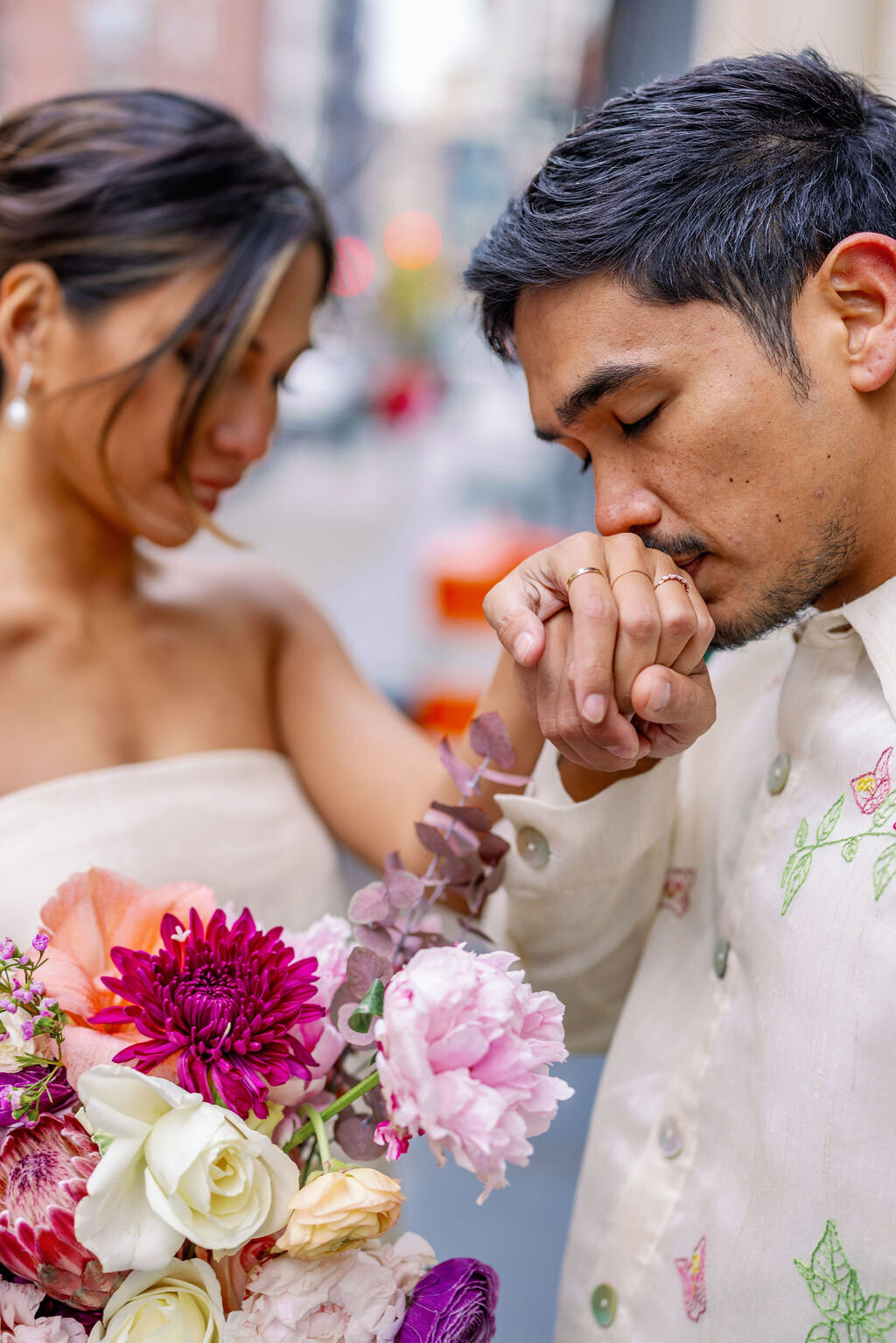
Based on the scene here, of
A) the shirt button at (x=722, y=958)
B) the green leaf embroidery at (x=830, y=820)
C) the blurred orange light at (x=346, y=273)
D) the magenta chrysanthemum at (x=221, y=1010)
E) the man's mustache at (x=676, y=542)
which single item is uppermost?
the blurred orange light at (x=346, y=273)

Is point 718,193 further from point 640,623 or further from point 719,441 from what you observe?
point 640,623

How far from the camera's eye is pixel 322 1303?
0.78 meters

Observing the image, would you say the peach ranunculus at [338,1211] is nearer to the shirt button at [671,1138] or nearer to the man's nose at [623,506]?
the shirt button at [671,1138]

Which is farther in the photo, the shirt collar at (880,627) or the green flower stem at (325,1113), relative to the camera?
the shirt collar at (880,627)

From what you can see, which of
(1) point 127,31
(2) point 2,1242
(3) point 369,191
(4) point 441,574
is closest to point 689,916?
(2) point 2,1242

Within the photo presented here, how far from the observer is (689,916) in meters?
1.25

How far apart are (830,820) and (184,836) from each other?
0.88 metres

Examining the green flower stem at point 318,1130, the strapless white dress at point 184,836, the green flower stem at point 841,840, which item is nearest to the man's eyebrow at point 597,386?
the green flower stem at point 841,840

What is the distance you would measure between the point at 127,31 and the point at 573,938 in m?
39.4

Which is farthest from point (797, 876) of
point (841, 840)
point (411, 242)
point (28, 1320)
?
point (411, 242)

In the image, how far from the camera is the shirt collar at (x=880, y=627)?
0.99 meters

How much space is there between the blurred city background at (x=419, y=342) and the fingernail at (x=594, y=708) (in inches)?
23.7

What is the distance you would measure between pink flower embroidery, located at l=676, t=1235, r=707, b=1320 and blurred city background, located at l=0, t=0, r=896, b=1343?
0.52 m

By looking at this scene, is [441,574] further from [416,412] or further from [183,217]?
[416,412]
